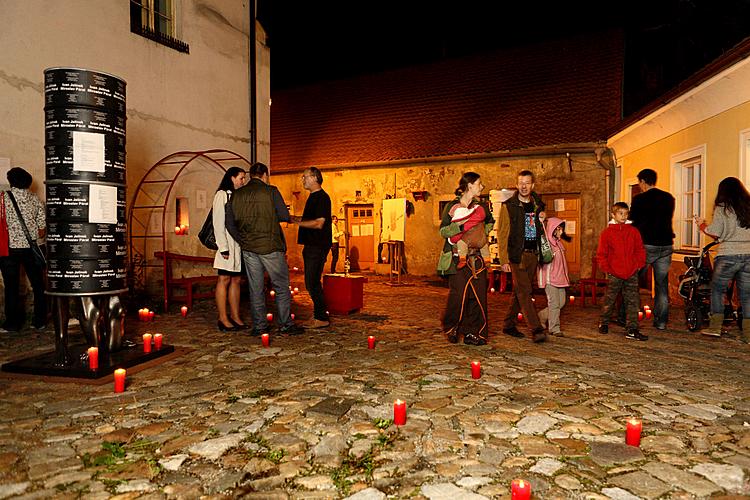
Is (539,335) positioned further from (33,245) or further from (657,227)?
(33,245)

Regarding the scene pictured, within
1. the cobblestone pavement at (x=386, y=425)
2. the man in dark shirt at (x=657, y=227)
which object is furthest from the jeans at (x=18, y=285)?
the man in dark shirt at (x=657, y=227)

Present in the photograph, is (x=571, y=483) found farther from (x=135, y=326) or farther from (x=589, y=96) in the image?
(x=589, y=96)

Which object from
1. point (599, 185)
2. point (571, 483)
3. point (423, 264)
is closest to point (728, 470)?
point (571, 483)

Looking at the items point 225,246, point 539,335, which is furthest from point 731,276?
point 225,246

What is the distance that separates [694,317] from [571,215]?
23.9 feet

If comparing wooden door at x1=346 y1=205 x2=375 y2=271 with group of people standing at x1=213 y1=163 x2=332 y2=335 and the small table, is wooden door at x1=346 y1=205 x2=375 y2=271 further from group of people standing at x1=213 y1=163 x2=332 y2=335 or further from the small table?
group of people standing at x1=213 y1=163 x2=332 y2=335

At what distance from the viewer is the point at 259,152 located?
38.4 feet

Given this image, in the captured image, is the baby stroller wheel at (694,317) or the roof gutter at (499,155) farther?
the roof gutter at (499,155)

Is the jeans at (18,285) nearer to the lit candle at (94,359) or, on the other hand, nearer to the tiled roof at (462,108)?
the lit candle at (94,359)

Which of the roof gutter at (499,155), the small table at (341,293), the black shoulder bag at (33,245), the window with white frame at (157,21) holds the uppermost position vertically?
the window with white frame at (157,21)

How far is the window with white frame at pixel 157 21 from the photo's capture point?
9055 mm

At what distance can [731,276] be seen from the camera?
6488mm

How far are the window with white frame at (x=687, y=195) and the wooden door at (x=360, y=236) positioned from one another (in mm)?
9332

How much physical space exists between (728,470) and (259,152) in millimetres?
10300
